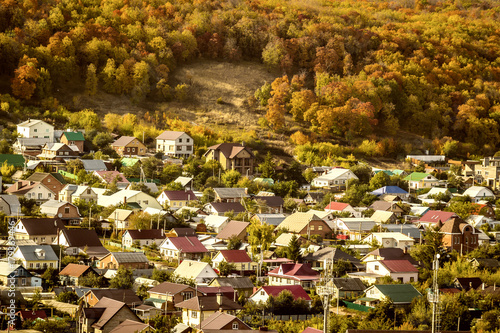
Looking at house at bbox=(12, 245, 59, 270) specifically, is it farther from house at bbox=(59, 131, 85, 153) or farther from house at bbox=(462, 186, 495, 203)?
house at bbox=(462, 186, 495, 203)

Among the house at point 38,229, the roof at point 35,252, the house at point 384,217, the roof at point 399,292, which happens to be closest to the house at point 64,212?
the house at point 38,229

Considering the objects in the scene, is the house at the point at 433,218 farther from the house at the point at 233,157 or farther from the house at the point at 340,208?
the house at the point at 233,157

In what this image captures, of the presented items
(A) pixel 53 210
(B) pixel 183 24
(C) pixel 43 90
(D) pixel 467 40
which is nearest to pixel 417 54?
(D) pixel 467 40

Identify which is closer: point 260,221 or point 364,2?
point 260,221

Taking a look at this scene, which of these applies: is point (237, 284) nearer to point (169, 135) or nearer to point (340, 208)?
point (340, 208)

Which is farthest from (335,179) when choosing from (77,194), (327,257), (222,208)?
(327,257)

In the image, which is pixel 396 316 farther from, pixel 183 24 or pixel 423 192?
pixel 183 24
